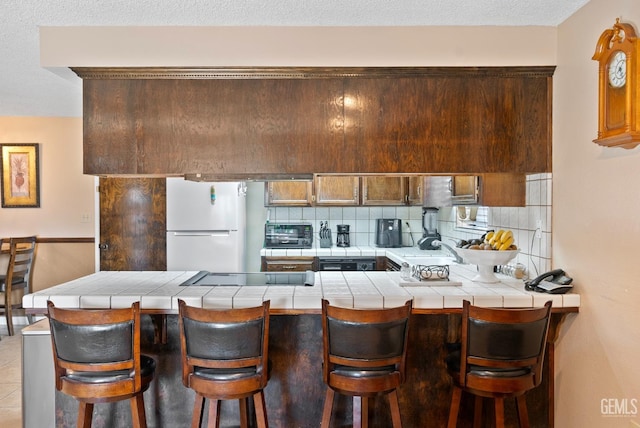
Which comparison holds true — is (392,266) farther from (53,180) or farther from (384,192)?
(53,180)

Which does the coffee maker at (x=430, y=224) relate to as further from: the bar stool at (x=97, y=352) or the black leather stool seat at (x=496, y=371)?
the bar stool at (x=97, y=352)

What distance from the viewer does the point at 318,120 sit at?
243 cm

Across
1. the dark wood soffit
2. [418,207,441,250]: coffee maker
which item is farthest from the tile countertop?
[418,207,441,250]: coffee maker

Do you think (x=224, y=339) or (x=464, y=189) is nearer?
(x=224, y=339)

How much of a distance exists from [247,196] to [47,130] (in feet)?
7.89

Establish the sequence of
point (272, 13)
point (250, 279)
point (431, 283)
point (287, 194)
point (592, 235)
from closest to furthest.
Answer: point (592, 235)
point (272, 13)
point (431, 283)
point (250, 279)
point (287, 194)

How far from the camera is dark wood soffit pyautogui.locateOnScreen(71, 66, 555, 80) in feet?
7.77

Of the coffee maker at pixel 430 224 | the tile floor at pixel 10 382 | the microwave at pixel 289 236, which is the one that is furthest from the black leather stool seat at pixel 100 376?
the coffee maker at pixel 430 224

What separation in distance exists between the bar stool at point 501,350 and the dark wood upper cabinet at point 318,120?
98 centimetres

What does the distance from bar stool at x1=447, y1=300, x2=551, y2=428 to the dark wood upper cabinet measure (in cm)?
98

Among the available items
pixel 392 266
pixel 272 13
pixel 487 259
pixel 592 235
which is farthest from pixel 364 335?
pixel 392 266

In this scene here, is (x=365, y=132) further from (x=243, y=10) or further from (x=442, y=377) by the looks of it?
(x=442, y=377)

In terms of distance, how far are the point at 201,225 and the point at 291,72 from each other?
1968mm

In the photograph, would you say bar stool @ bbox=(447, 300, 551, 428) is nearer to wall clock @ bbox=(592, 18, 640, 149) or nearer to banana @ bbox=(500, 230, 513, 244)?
banana @ bbox=(500, 230, 513, 244)
